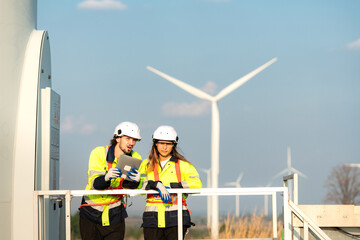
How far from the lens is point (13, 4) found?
9680 mm

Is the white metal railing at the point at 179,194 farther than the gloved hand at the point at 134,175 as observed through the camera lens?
Yes

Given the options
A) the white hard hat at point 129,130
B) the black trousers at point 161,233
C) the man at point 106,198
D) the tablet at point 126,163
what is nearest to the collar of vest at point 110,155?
the man at point 106,198

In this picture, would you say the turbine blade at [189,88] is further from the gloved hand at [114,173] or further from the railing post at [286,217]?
the gloved hand at [114,173]

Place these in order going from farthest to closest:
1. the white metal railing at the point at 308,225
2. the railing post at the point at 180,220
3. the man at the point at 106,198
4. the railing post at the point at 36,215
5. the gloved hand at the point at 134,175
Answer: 1. the railing post at the point at 36,215
2. the white metal railing at the point at 308,225
3. the man at the point at 106,198
4. the railing post at the point at 180,220
5. the gloved hand at the point at 134,175

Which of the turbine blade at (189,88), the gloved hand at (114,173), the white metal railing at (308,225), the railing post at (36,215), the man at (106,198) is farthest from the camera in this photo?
the turbine blade at (189,88)

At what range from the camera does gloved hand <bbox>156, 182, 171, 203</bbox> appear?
8.44m

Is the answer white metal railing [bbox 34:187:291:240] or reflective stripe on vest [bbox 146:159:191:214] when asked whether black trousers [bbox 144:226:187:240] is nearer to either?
white metal railing [bbox 34:187:291:240]

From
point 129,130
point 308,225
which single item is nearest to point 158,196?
point 129,130

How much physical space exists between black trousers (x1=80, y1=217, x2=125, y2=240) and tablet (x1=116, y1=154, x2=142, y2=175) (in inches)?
31.8

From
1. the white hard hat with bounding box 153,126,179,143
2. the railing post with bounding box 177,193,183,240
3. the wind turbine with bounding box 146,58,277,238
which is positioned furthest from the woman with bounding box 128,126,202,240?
the wind turbine with bounding box 146,58,277,238

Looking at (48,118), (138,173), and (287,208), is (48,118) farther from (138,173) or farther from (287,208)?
(287,208)

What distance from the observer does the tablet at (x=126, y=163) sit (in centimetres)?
823

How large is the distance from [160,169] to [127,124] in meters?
0.71

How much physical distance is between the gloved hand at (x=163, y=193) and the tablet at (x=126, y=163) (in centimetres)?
40
